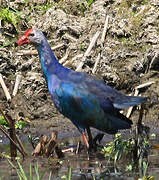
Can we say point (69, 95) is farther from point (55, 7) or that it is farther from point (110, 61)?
point (55, 7)

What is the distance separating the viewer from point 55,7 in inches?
488

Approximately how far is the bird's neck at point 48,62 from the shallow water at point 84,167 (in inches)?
43.8

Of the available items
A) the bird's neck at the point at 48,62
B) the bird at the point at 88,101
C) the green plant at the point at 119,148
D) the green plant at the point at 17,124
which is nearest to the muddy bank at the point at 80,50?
the green plant at the point at 17,124

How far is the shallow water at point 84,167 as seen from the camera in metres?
7.38

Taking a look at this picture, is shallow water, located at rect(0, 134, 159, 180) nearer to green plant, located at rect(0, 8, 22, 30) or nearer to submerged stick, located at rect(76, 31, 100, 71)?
submerged stick, located at rect(76, 31, 100, 71)

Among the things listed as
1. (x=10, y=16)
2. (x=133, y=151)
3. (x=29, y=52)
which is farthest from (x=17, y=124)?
(x=133, y=151)

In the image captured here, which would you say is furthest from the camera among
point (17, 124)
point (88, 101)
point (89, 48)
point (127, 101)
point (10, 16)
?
point (10, 16)

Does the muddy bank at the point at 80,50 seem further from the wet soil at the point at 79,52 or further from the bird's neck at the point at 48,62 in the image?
the bird's neck at the point at 48,62

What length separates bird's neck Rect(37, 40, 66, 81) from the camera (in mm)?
8766

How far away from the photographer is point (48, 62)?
8.90m

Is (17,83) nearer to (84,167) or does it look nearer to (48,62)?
(48,62)

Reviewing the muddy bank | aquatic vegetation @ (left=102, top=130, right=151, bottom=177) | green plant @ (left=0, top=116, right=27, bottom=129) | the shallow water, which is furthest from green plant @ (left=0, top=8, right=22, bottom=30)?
aquatic vegetation @ (left=102, top=130, right=151, bottom=177)

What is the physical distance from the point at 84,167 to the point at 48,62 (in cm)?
169

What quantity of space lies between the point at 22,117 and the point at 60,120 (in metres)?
0.61
